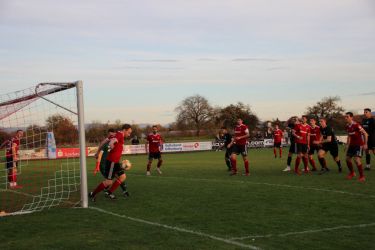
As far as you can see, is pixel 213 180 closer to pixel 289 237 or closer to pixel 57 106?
pixel 57 106

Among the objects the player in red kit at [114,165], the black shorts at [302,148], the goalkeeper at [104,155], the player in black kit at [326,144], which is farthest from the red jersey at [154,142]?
the player in red kit at [114,165]

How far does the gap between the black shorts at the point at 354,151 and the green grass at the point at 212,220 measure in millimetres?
1203

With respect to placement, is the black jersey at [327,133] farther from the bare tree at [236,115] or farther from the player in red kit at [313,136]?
the bare tree at [236,115]

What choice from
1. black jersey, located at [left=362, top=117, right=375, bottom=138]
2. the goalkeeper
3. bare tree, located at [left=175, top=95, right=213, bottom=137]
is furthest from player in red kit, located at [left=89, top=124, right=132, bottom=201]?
bare tree, located at [left=175, top=95, right=213, bottom=137]

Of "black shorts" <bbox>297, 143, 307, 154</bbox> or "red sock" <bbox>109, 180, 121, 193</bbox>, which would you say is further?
"black shorts" <bbox>297, 143, 307, 154</bbox>

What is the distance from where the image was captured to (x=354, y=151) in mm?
14109

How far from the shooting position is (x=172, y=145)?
4731 cm

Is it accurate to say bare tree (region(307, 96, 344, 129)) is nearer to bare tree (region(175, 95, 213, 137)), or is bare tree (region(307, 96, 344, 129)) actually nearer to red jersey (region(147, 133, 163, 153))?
bare tree (region(175, 95, 213, 137))

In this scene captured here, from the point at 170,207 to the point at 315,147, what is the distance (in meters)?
9.86

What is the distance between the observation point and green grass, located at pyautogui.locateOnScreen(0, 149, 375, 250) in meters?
6.74

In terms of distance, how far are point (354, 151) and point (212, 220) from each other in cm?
753

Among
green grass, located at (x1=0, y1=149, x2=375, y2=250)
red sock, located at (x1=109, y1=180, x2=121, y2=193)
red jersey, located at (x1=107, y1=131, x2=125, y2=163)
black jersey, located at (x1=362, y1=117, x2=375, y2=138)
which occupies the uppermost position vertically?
black jersey, located at (x1=362, y1=117, x2=375, y2=138)

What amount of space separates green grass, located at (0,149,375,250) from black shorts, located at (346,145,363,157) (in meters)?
1.20

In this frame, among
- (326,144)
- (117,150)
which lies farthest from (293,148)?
(117,150)
